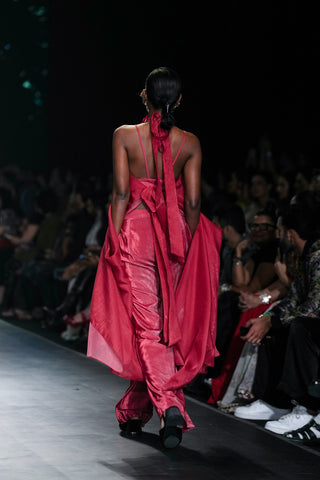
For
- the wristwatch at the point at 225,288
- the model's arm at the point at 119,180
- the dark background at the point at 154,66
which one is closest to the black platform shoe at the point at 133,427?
the model's arm at the point at 119,180

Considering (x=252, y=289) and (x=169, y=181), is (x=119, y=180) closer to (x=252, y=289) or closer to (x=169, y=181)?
(x=169, y=181)

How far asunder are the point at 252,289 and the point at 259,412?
81cm

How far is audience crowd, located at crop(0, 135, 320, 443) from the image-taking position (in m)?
3.55

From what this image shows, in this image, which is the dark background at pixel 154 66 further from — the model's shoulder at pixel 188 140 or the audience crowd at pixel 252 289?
Answer: the model's shoulder at pixel 188 140

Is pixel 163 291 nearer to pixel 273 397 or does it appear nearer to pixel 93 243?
pixel 273 397

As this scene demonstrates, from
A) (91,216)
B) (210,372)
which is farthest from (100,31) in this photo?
(210,372)

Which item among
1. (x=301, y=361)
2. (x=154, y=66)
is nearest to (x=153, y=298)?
(x=301, y=361)

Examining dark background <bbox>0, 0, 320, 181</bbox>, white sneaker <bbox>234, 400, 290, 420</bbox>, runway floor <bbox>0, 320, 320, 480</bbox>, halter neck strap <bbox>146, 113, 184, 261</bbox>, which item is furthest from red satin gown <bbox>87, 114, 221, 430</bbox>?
dark background <bbox>0, 0, 320, 181</bbox>

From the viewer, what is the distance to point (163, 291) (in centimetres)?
330

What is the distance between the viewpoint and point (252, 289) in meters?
4.45

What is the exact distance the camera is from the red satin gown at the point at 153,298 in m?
3.26

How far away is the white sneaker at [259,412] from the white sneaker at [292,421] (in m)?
0.23

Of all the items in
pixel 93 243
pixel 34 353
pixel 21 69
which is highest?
pixel 21 69

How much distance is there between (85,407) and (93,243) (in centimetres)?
315
